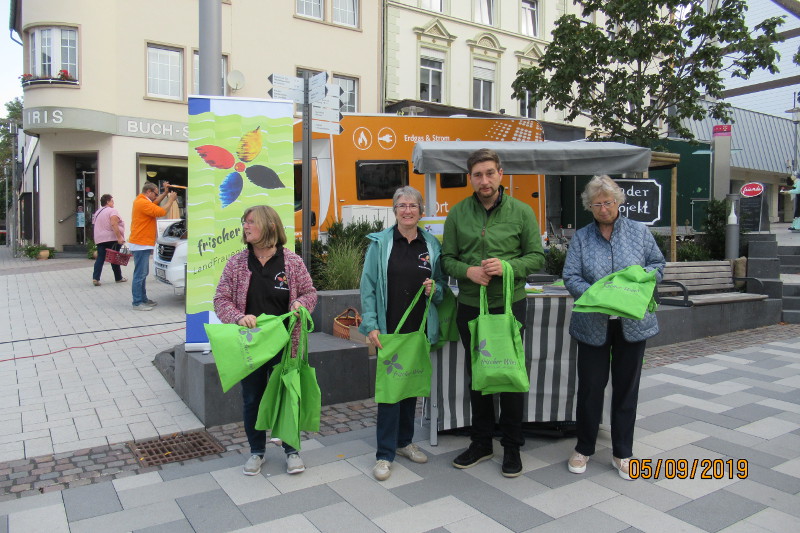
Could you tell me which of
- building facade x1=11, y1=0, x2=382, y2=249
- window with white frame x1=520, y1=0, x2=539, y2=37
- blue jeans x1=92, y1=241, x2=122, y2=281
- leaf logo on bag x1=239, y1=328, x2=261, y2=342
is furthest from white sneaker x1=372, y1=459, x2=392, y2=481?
window with white frame x1=520, y1=0, x2=539, y2=37

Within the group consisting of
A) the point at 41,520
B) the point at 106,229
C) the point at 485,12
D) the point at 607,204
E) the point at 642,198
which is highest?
the point at 485,12

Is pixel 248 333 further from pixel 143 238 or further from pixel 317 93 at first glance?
pixel 143 238

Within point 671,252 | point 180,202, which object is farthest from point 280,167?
point 180,202

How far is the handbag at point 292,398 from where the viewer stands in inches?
148

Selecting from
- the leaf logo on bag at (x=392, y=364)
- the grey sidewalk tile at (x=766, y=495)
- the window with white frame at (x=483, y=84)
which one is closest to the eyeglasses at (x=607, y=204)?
the leaf logo on bag at (x=392, y=364)

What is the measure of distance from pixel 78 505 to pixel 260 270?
5.34 feet

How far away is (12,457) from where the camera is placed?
420 cm

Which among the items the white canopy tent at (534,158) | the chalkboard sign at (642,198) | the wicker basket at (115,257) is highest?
the white canopy tent at (534,158)

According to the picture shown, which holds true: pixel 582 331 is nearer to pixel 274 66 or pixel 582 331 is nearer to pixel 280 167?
pixel 280 167

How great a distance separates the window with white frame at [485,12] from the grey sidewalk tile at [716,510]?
22852 mm

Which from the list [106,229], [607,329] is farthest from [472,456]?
[106,229]

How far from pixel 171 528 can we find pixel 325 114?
4.48 m

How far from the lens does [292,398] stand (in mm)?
3715

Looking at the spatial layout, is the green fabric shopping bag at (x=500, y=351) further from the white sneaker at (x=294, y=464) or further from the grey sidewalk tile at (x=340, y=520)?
the white sneaker at (x=294, y=464)
